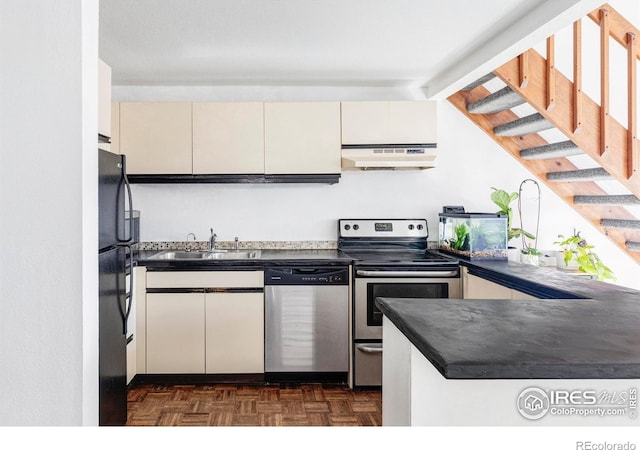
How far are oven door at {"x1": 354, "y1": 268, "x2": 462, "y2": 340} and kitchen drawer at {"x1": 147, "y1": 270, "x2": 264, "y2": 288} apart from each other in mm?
721

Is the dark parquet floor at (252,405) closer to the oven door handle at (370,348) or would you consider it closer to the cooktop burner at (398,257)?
the oven door handle at (370,348)

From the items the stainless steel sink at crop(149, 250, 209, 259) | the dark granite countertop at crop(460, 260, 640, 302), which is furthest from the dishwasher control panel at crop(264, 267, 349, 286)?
the dark granite countertop at crop(460, 260, 640, 302)

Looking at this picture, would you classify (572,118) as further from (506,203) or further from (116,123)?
(116,123)

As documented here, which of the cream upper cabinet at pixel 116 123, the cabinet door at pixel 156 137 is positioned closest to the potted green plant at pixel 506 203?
the cabinet door at pixel 156 137

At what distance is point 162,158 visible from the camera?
3.54m

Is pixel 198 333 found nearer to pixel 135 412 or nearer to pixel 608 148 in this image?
pixel 135 412

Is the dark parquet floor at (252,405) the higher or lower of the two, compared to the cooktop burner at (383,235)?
lower

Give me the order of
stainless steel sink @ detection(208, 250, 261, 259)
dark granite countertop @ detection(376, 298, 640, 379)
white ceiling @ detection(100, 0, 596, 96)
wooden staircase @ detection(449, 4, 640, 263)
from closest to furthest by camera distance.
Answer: dark granite countertop @ detection(376, 298, 640, 379)
white ceiling @ detection(100, 0, 596, 96)
wooden staircase @ detection(449, 4, 640, 263)
stainless steel sink @ detection(208, 250, 261, 259)

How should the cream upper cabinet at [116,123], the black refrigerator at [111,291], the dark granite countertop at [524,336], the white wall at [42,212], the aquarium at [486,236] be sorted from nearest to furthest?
the dark granite countertop at [524,336] < the white wall at [42,212] < the black refrigerator at [111,291] < the aquarium at [486,236] < the cream upper cabinet at [116,123]

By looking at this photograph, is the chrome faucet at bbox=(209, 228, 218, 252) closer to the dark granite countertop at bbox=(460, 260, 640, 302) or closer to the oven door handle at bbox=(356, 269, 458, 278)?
the oven door handle at bbox=(356, 269, 458, 278)

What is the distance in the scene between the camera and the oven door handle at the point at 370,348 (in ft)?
10.4

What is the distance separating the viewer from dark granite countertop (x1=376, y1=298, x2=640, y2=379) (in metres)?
1.03

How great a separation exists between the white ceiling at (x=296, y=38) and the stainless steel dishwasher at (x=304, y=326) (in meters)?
1.55

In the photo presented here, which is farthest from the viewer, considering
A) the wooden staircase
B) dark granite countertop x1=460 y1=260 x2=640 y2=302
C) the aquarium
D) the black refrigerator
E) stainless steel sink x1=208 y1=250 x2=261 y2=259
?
stainless steel sink x1=208 y1=250 x2=261 y2=259
